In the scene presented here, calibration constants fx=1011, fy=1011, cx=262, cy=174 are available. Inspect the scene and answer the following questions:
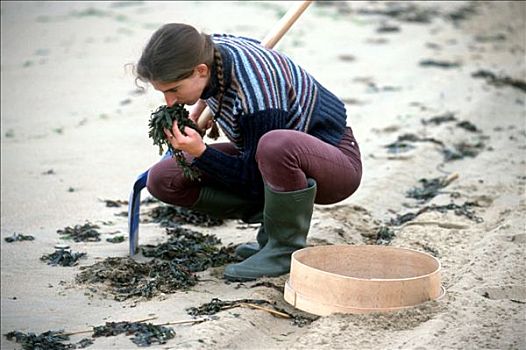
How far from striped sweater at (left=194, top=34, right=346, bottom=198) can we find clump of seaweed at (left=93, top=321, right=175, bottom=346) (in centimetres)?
76

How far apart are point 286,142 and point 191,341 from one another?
896 mm

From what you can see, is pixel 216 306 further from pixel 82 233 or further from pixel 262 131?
pixel 82 233

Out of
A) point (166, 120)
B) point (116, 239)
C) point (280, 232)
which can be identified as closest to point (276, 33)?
point (166, 120)

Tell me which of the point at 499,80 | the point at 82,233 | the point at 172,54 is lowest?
the point at 499,80

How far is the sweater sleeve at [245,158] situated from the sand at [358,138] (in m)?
0.43

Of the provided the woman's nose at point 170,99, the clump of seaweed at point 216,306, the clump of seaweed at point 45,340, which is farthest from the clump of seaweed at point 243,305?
the woman's nose at point 170,99

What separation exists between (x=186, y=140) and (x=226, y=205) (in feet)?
1.79

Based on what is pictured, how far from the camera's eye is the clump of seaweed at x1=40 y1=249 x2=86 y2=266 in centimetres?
446

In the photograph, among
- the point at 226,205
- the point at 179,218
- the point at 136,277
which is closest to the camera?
the point at 136,277

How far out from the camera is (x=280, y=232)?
4094 mm

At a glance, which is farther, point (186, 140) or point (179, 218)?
point (179, 218)

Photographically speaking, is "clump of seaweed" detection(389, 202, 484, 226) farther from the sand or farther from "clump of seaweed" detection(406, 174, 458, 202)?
"clump of seaweed" detection(406, 174, 458, 202)

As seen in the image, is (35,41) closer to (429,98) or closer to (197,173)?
(429,98)

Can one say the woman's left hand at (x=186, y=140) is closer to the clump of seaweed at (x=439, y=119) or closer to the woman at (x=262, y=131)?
the woman at (x=262, y=131)
